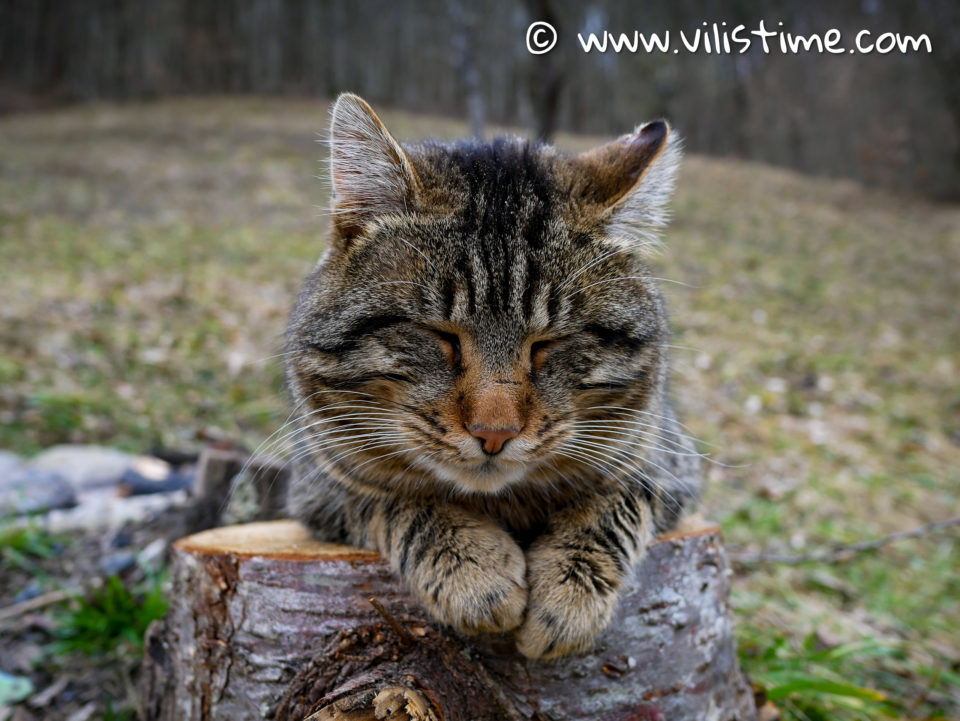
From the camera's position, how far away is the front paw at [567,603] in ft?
5.36

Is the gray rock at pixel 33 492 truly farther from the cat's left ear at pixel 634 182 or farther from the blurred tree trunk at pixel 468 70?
the blurred tree trunk at pixel 468 70

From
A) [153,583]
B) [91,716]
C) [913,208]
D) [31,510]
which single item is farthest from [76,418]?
[913,208]

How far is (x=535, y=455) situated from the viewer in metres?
1.77

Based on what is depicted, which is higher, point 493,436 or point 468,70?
point 468,70

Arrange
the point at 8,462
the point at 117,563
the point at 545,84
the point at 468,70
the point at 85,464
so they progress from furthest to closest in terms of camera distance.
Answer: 1. the point at 468,70
2. the point at 545,84
3. the point at 85,464
4. the point at 8,462
5. the point at 117,563

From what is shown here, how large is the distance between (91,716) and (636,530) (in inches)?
79.2

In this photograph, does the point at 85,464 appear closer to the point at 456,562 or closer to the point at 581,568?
the point at 456,562

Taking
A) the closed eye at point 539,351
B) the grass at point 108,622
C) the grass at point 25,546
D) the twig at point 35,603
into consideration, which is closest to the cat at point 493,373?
the closed eye at point 539,351

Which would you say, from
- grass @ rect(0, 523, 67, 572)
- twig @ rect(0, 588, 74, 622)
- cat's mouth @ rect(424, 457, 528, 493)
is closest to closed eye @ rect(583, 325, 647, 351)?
cat's mouth @ rect(424, 457, 528, 493)

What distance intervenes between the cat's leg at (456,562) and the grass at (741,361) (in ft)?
3.33

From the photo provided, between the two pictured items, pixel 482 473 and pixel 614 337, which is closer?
pixel 482 473

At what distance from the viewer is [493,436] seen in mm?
1694

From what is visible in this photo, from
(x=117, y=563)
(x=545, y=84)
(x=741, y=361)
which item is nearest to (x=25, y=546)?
(x=117, y=563)

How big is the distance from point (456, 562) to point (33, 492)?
2867mm
